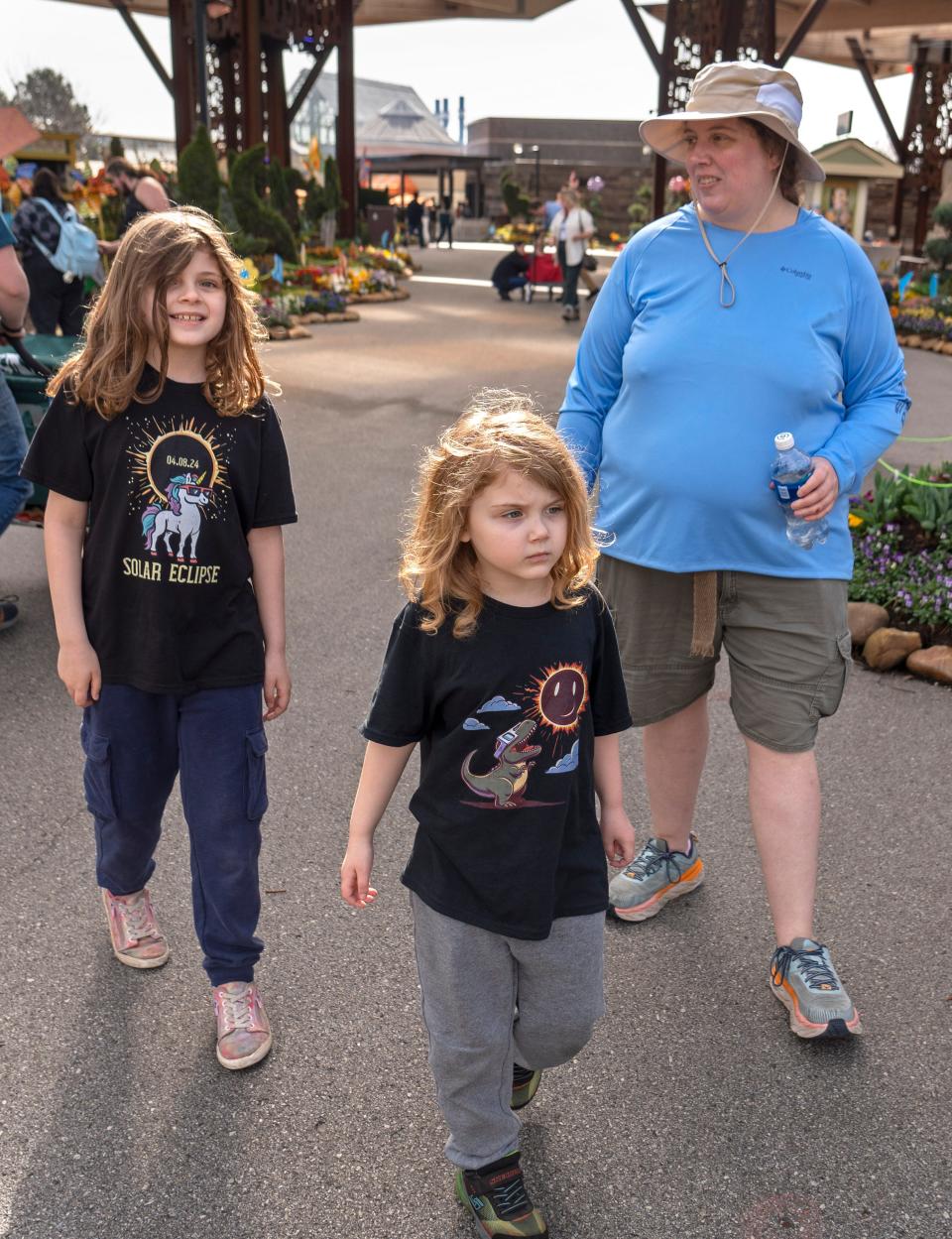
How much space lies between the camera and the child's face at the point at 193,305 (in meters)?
2.48

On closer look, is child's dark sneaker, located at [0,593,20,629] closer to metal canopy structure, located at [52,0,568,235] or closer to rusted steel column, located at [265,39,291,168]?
metal canopy structure, located at [52,0,568,235]

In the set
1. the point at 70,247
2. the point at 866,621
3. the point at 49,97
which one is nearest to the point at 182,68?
the point at 70,247

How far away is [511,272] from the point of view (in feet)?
73.5

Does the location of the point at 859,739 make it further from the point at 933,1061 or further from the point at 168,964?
the point at 168,964

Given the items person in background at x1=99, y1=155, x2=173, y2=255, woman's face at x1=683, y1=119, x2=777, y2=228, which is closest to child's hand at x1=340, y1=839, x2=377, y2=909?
woman's face at x1=683, y1=119, x2=777, y2=228

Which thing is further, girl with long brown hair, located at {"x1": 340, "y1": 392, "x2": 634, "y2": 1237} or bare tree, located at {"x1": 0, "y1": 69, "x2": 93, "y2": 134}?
bare tree, located at {"x1": 0, "y1": 69, "x2": 93, "y2": 134}

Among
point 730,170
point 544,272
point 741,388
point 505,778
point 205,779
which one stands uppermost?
point 730,170

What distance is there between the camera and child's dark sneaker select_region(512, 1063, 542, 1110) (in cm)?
242

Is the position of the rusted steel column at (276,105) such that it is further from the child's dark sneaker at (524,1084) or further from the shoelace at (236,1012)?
the child's dark sneaker at (524,1084)

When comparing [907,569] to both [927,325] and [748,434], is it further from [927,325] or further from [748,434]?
[927,325]

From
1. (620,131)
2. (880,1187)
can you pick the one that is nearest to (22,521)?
(880,1187)

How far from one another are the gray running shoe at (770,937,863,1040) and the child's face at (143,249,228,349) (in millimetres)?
1932

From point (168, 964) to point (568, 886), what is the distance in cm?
136

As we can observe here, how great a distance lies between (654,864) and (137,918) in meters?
1.37
